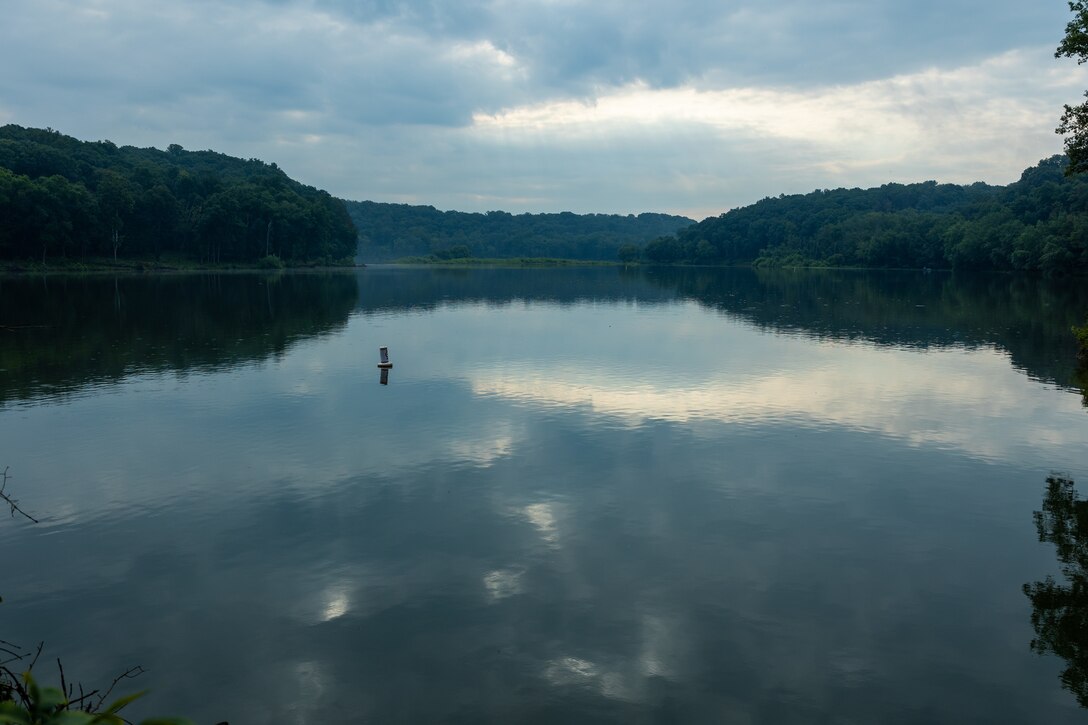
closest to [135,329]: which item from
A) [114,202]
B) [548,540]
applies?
[548,540]

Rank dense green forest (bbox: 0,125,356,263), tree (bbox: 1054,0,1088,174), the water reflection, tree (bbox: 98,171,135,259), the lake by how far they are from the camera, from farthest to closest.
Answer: tree (bbox: 98,171,135,259), dense green forest (bbox: 0,125,356,263), tree (bbox: 1054,0,1088,174), the water reflection, the lake

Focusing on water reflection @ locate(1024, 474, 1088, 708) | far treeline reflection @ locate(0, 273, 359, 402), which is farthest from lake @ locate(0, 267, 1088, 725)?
far treeline reflection @ locate(0, 273, 359, 402)

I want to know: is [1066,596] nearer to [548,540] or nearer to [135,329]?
[548,540]

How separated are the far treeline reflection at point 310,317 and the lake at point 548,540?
100 cm

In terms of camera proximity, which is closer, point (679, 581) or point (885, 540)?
point (679, 581)

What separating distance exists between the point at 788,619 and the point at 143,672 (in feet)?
30.5

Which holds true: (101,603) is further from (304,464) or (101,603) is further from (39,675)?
(304,464)

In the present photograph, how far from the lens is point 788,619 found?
11227 millimetres

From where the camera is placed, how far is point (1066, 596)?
1202 centimetres

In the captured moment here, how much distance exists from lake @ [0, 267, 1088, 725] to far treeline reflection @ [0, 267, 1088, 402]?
100cm

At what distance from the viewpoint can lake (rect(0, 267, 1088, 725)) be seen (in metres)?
9.69

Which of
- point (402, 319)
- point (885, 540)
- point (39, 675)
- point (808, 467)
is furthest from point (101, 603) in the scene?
point (402, 319)

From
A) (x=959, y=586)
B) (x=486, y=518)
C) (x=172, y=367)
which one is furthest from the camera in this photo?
(x=172, y=367)

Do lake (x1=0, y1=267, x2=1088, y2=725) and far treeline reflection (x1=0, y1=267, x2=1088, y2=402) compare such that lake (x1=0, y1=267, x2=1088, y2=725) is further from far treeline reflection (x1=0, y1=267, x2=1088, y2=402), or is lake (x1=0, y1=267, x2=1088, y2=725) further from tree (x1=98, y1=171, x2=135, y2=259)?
tree (x1=98, y1=171, x2=135, y2=259)
